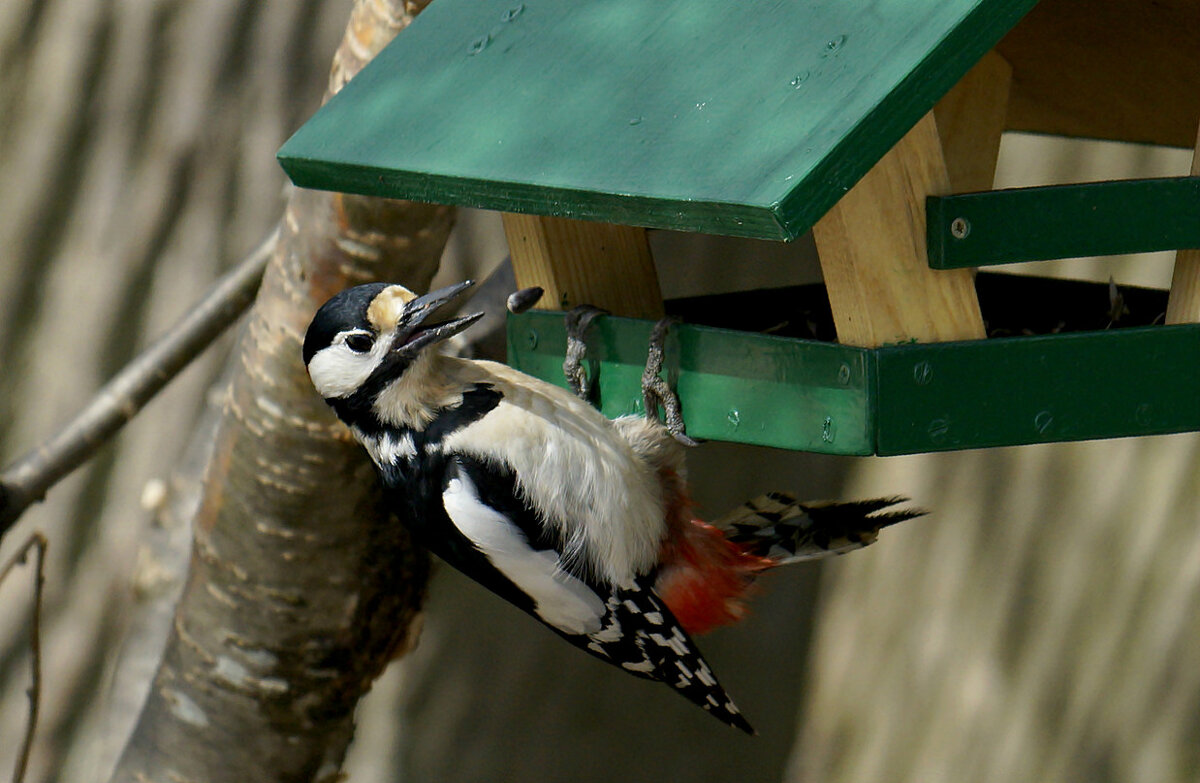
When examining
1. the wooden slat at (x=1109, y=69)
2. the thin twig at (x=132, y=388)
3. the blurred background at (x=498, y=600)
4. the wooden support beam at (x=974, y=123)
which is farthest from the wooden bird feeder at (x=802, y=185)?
the blurred background at (x=498, y=600)

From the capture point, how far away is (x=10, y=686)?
3.16 meters

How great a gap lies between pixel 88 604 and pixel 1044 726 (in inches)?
94.8

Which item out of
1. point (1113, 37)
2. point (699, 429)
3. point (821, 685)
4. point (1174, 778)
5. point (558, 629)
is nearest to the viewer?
point (699, 429)

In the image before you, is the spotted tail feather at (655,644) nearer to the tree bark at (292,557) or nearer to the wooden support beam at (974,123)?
the tree bark at (292,557)

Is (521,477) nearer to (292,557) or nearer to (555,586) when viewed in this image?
(555,586)

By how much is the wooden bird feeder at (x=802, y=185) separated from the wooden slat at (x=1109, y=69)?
25.4 inches

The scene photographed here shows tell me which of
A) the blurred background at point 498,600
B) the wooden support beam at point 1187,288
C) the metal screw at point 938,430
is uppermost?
the metal screw at point 938,430

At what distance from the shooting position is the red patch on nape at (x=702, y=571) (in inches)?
76.4

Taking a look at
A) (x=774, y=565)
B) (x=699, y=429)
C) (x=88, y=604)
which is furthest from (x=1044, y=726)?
(x=88, y=604)

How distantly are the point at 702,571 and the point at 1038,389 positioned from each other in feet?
2.21

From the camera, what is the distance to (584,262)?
1924mm

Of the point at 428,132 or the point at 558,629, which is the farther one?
the point at 558,629

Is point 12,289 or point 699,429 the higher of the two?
point 699,429

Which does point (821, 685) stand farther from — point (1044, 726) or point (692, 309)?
point (692, 309)
